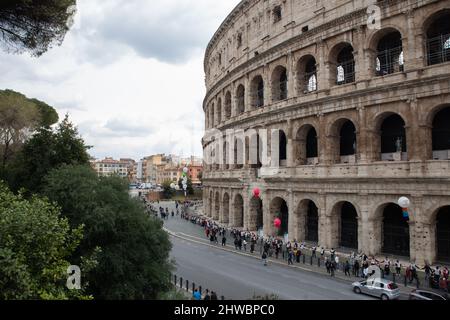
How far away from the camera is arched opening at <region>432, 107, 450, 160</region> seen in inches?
799

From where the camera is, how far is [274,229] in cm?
2873

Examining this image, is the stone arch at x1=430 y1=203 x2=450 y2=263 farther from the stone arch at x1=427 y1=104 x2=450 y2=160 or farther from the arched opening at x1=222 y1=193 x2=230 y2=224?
the arched opening at x1=222 y1=193 x2=230 y2=224

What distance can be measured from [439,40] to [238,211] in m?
20.2

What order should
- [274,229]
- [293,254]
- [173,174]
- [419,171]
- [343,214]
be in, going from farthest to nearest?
[173,174], [274,229], [343,214], [293,254], [419,171]

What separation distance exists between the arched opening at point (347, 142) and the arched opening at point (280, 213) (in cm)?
644

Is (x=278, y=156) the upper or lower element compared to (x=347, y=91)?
lower

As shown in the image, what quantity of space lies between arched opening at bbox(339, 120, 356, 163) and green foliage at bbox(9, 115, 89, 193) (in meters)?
16.1

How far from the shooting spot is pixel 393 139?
2262 centimetres

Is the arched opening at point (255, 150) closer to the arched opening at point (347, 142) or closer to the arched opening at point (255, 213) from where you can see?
the arched opening at point (255, 213)

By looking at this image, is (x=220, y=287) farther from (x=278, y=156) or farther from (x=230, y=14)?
(x=230, y=14)

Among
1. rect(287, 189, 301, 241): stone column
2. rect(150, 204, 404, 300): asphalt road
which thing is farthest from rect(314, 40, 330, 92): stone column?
rect(150, 204, 404, 300): asphalt road

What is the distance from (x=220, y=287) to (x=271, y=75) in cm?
1759
